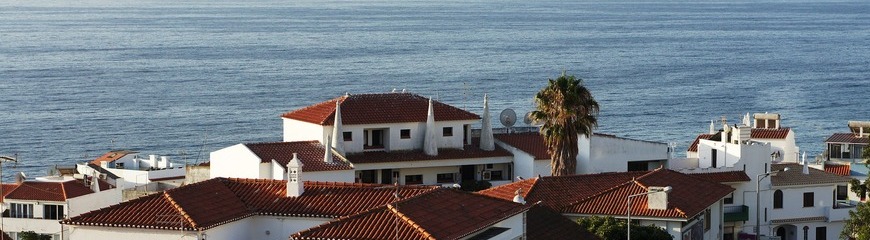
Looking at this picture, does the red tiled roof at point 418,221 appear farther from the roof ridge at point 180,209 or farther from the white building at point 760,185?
the white building at point 760,185

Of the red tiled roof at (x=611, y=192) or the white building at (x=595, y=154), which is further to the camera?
the white building at (x=595, y=154)

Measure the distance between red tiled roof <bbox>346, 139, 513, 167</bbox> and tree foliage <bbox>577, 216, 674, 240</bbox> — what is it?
16.2 m

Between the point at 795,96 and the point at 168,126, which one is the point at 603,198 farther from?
the point at 795,96

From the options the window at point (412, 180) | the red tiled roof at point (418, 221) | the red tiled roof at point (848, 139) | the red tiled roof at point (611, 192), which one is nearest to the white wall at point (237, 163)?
the window at point (412, 180)

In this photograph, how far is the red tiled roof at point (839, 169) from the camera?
80.1 m

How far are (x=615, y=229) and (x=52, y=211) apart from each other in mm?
22319

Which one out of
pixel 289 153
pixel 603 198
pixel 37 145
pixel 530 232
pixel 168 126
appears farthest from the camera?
pixel 168 126

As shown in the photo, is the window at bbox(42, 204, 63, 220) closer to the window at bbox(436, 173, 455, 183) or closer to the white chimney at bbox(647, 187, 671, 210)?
the window at bbox(436, 173, 455, 183)

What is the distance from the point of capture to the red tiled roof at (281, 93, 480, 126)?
70438 millimetres

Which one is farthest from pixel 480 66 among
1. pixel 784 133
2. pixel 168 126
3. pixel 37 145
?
pixel 784 133

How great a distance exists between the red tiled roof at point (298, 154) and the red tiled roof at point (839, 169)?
24.4 metres

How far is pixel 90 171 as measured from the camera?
7694cm

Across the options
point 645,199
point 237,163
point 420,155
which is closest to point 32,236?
point 237,163

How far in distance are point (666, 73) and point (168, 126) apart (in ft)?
221
